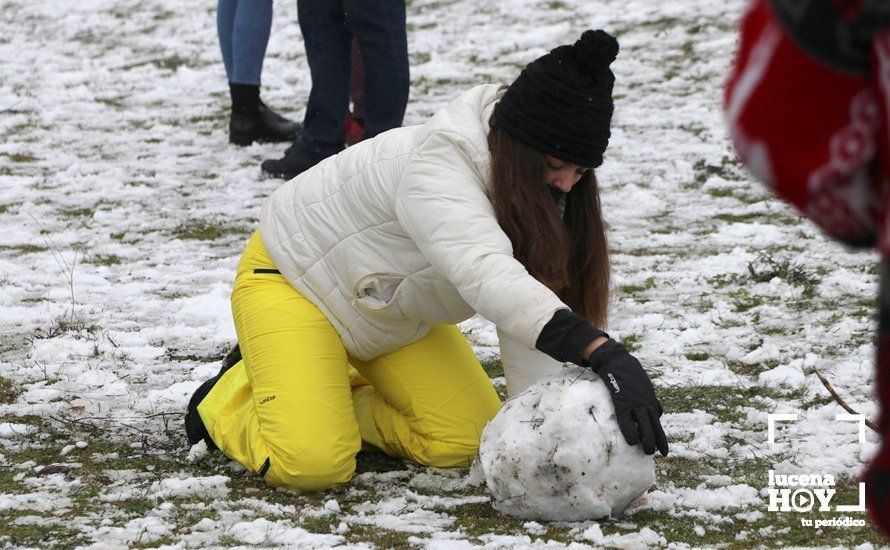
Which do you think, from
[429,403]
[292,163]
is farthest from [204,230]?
[429,403]

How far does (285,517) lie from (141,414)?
978 mm

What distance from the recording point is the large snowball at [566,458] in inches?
109

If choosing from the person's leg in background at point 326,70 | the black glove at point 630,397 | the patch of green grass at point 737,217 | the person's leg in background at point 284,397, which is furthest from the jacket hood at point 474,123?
the person's leg in background at point 326,70

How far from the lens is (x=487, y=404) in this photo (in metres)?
3.61

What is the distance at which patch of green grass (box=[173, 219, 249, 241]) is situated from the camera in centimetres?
574

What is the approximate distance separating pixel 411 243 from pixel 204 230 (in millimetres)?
2882

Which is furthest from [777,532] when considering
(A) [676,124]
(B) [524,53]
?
(B) [524,53]

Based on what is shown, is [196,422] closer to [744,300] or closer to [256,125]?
[744,300]

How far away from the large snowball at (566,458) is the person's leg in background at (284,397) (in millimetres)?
585

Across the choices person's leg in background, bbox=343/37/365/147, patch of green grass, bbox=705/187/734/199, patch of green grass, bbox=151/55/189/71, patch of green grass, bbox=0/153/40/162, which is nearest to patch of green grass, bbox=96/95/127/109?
patch of green grass, bbox=151/55/189/71

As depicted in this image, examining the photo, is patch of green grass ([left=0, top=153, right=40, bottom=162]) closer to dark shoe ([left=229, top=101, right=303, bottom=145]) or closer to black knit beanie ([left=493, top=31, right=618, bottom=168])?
dark shoe ([left=229, top=101, right=303, bottom=145])

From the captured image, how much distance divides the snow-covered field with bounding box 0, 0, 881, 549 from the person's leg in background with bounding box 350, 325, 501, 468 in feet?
0.27

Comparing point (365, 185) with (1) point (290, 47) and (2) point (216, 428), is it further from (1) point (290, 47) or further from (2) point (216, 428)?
(1) point (290, 47)

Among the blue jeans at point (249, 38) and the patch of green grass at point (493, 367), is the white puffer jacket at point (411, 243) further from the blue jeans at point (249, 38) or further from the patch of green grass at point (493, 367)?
the blue jeans at point (249, 38)
